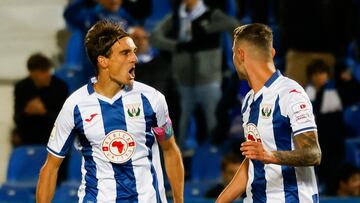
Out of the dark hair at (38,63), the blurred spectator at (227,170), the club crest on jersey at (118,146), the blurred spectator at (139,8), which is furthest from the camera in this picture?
the blurred spectator at (139,8)

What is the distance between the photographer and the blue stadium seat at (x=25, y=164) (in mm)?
9602

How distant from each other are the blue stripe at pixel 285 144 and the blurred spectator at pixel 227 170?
3.33 m

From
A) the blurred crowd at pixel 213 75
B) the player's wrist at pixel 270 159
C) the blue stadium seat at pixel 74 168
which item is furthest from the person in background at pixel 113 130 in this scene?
the blue stadium seat at pixel 74 168

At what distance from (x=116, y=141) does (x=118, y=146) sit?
1.1 inches

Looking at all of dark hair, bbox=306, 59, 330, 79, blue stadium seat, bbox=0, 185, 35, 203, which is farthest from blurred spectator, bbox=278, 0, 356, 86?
blue stadium seat, bbox=0, 185, 35, 203

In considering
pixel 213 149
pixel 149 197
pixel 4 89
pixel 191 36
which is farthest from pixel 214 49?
pixel 149 197

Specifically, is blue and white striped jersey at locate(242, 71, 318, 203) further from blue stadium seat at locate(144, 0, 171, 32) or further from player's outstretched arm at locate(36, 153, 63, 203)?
blue stadium seat at locate(144, 0, 171, 32)

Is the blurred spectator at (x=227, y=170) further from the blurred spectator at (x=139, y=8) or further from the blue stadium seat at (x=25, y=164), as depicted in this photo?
the blurred spectator at (x=139, y=8)

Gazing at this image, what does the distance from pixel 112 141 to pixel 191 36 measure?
12.4ft

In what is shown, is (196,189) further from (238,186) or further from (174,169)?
(238,186)

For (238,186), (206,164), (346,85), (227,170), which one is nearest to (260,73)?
(238,186)

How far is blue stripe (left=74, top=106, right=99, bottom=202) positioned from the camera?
5805 millimetres

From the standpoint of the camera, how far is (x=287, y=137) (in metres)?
5.42

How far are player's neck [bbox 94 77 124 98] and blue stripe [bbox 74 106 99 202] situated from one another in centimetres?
17
